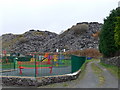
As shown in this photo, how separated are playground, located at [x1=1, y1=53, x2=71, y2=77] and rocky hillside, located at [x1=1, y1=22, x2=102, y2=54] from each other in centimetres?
6800

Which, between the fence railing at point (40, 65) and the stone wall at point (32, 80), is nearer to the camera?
the stone wall at point (32, 80)

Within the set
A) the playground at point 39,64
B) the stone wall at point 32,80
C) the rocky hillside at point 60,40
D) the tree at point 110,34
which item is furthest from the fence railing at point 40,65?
the rocky hillside at point 60,40

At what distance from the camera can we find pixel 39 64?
15.4 meters

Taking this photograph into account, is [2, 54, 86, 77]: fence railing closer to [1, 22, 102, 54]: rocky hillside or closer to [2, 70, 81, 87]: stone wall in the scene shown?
[2, 70, 81, 87]: stone wall

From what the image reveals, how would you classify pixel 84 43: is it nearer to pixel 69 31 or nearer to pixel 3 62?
pixel 69 31

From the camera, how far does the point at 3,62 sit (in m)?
18.9

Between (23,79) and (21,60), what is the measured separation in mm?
5360

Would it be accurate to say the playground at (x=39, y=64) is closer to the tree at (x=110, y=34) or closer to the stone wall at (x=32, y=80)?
the stone wall at (x=32, y=80)

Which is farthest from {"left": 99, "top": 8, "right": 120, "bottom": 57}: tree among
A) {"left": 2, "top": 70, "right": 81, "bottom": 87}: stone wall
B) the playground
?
{"left": 2, "top": 70, "right": 81, "bottom": 87}: stone wall

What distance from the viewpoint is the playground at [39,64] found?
1538 centimetres

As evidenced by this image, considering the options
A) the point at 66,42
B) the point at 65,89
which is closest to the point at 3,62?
the point at 65,89

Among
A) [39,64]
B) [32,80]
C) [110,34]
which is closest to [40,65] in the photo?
[39,64]

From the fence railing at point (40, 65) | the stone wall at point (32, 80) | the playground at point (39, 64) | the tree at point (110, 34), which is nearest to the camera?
the stone wall at point (32, 80)

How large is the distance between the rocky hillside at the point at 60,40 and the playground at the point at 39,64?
68003mm
